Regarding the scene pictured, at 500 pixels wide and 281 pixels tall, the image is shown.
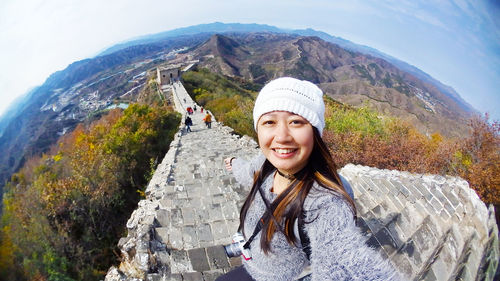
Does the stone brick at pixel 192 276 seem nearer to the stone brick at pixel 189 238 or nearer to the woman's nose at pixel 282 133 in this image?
the stone brick at pixel 189 238

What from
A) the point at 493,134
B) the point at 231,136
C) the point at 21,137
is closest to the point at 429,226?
the point at 231,136

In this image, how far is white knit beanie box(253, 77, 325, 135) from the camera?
1.45 meters

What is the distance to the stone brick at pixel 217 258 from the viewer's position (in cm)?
361

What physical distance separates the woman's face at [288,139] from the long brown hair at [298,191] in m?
0.06

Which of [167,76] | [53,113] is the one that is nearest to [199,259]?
[167,76]

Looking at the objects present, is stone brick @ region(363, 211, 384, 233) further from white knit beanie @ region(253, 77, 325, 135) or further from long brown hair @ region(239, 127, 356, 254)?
white knit beanie @ region(253, 77, 325, 135)

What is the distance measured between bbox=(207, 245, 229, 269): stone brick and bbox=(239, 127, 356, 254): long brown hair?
2307 mm

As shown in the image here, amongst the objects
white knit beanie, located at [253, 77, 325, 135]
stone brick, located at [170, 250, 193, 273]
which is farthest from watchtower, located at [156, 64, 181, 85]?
white knit beanie, located at [253, 77, 325, 135]

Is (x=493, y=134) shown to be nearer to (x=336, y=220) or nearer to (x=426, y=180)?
(x=426, y=180)

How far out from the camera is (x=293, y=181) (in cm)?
156

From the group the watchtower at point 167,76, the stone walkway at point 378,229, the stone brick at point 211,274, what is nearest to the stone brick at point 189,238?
the stone walkway at point 378,229

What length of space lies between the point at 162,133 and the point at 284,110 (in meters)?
15.1

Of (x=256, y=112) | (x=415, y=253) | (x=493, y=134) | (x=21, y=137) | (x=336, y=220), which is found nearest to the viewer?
(x=336, y=220)

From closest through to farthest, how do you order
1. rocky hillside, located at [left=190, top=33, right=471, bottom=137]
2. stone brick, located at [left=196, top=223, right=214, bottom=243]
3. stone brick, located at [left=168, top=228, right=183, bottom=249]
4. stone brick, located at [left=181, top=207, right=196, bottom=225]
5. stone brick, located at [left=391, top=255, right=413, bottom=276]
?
stone brick, located at [left=391, top=255, right=413, bottom=276]
stone brick, located at [left=168, top=228, right=183, bottom=249]
stone brick, located at [left=196, top=223, right=214, bottom=243]
stone brick, located at [left=181, top=207, right=196, bottom=225]
rocky hillside, located at [left=190, top=33, right=471, bottom=137]
